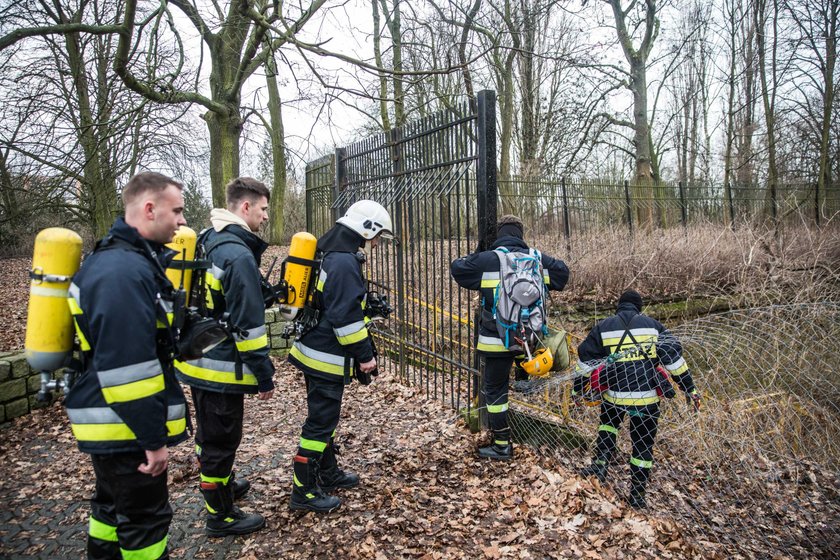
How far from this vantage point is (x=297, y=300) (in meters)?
3.59

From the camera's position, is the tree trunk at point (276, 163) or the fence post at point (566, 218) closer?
the fence post at point (566, 218)

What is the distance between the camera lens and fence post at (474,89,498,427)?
4387 mm

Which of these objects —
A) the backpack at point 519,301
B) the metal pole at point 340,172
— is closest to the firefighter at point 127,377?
the backpack at point 519,301

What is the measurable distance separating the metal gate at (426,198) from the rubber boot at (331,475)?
1.46m

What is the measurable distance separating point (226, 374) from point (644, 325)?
3405 millimetres

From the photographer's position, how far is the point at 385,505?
12.3ft

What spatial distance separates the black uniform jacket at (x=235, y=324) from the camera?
307cm

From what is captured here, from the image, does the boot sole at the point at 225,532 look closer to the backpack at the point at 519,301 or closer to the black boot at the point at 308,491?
the black boot at the point at 308,491

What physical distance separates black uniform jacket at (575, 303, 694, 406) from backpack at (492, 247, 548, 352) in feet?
1.95

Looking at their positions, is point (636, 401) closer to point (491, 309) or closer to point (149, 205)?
point (491, 309)

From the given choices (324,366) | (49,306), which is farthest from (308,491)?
(49,306)

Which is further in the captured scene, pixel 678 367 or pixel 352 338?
pixel 678 367

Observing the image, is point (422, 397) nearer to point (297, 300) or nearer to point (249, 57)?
point (297, 300)

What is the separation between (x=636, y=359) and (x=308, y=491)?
9.43 feet
